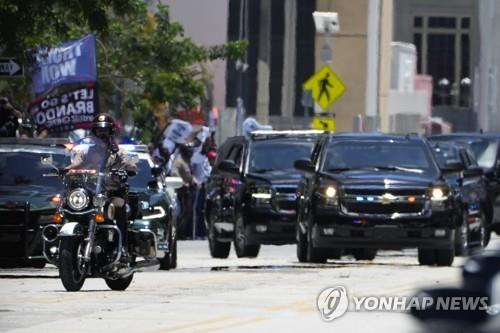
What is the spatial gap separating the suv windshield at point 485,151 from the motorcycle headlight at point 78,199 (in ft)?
56.8

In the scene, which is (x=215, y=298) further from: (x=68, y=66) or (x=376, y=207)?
(x=68, y=66)

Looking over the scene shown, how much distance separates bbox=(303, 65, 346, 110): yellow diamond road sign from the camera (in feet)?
148

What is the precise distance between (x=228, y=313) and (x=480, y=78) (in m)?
86.7

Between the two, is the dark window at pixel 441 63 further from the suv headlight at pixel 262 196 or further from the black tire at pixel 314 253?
the black tire at pixel 314 253

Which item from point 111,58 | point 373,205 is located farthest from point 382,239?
point 111,58

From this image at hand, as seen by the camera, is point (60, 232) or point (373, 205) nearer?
point (60, 232)

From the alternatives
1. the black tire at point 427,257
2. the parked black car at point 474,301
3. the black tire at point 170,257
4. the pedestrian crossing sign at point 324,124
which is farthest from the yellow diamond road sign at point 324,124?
the parked black car at point 474,301

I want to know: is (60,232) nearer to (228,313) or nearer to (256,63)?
(228,313)

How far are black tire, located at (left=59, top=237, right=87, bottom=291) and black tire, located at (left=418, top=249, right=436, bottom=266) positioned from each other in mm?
7520

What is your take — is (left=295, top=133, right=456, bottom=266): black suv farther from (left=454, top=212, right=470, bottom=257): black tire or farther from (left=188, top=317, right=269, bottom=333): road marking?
(left=188, top=317, right=269, bottom=333): road marking

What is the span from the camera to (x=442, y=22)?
127188 mm

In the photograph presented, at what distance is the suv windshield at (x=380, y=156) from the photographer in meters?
26.8

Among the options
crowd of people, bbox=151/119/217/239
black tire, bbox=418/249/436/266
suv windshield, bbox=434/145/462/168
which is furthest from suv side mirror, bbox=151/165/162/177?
crowd of people, bbox=151/119/217/239

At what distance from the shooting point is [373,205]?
2573 cm
